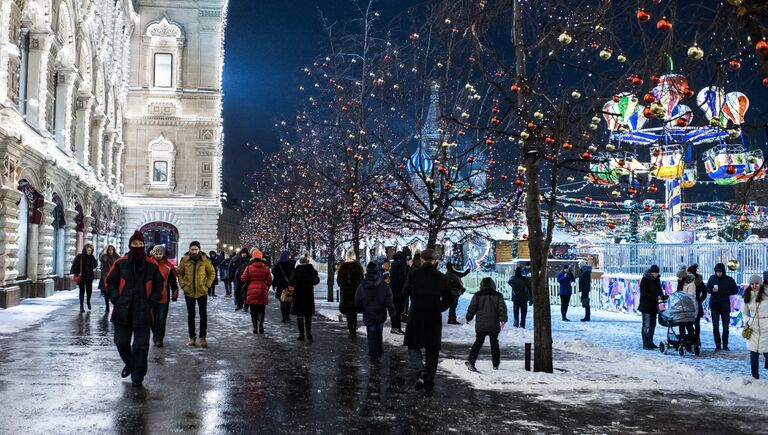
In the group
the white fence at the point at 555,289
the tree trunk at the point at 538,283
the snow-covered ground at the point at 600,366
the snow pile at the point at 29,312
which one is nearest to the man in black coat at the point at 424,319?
the snow-covered ground at the point at 600,366

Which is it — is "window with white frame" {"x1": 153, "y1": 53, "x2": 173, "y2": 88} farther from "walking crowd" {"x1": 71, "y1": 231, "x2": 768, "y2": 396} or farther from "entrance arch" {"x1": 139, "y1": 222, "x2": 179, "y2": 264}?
"walking crowd" {"x1": 71, "y1": 231, "x2": 768, "y2": 396}

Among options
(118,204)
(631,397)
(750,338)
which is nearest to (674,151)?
(750,338)

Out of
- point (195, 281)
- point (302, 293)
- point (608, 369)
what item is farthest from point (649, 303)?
point (195, 281)

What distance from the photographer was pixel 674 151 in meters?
30.9

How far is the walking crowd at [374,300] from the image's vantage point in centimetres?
1027

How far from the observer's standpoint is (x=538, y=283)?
471 inches

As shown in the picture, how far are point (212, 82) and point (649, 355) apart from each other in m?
42.8

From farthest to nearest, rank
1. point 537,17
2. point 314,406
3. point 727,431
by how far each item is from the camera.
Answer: point 537,17
point 314,406
point 727,431

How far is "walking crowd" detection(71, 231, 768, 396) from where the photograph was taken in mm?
10273

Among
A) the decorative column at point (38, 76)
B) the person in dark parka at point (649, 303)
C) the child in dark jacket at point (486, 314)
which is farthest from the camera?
the decorative column at point (38, 76)

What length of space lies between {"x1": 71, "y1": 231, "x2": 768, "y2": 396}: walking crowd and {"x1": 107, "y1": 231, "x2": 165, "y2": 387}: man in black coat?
1 centimetres

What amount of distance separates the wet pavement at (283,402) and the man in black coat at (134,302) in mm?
352

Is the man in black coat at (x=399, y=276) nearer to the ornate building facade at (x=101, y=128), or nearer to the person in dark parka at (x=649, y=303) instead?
the person in dark parka at (x=649, y=303)

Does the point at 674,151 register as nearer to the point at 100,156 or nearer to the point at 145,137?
the point at 100,156
